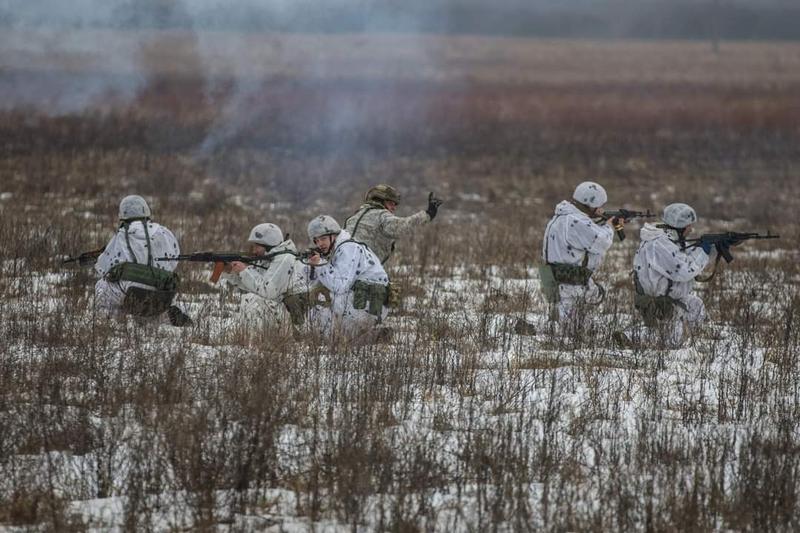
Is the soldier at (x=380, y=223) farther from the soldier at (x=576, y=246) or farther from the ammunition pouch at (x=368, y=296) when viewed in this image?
the soldier at (x=576, y=246)

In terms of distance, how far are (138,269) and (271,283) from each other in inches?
45.9

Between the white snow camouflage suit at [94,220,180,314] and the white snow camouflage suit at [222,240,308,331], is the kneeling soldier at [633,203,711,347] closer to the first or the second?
the white snow camouflage suit at [222,240,308,331]

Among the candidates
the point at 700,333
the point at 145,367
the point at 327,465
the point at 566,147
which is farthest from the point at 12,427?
the point at 566,147

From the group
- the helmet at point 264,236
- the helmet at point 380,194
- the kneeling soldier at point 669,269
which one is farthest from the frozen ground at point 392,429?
the helmet at point 380,194

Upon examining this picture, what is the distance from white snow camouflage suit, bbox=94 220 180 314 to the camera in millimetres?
9617

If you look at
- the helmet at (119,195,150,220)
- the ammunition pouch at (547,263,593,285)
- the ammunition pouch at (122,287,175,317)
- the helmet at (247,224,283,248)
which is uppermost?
the helmet at (119,195,150,220)

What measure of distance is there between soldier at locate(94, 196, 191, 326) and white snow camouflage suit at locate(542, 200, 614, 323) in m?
3.51

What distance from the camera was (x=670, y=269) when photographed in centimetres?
982

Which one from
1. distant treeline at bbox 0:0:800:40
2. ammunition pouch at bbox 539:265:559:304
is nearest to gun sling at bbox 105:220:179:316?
ammunition pouch at bbox 539:265:559:304

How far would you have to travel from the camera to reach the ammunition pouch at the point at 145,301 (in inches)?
369

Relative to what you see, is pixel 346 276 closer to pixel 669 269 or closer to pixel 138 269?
pixel 138 269

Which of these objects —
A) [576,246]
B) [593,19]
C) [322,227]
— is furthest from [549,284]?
[593,19]

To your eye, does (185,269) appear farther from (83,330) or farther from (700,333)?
(700,333)

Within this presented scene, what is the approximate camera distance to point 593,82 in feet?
127
